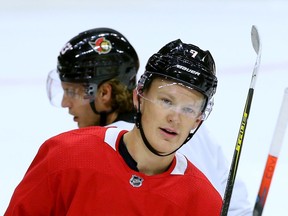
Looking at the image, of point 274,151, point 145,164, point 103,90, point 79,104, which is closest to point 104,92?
point 103,90

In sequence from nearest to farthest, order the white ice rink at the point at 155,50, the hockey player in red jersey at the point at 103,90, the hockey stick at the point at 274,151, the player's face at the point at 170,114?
the hockey stick at the point at 274,151 → the player's face at the point at 170,114 → the hockey player in red jersey at the point at 103,90 → the white ice rink at the point at 155,50

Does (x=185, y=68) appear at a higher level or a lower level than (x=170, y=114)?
higher

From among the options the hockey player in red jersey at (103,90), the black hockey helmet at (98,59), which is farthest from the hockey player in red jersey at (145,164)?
the black hockey helmet at (98,59)

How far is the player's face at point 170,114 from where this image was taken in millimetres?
2047

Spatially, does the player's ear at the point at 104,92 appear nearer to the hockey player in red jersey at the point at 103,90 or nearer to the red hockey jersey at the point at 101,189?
the hockey player in red jersey at the point at 103,90

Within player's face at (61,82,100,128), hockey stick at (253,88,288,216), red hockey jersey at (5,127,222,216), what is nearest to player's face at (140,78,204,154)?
red hockey jersey at (5,127,222,216)

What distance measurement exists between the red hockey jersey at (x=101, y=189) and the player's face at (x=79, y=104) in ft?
3.17

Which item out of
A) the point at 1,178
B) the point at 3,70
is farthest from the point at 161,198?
the point at 3,70

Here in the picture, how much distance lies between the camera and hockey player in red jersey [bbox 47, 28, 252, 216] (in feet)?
10.1

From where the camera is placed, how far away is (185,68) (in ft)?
6.84

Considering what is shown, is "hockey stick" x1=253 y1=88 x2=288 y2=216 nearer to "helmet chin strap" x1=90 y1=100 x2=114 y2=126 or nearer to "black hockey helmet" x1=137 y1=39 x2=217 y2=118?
"black hockey helmet" x1=137 y1=39 x2=217 y2=118

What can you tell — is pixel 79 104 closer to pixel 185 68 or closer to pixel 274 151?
pixel 185 68

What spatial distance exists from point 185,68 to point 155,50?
3.50 meters

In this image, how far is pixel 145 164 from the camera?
2119mm
